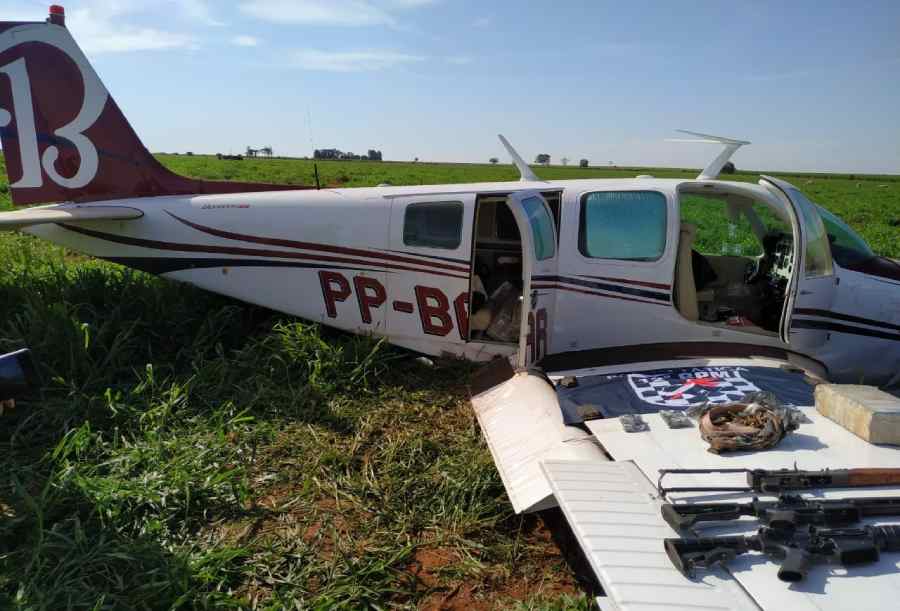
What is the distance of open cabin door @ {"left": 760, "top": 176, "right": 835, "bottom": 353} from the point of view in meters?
5.27

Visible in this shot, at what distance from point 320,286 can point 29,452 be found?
9.05 ft

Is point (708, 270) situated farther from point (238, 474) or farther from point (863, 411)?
point (238, 474)

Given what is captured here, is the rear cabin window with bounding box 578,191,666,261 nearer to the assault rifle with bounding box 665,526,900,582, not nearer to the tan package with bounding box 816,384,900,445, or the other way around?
the tan package with bounding box 816,384,900,445

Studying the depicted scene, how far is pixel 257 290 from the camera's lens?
6.49m

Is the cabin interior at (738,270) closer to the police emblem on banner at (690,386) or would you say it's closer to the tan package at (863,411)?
the police emblem on banner at (690,386)

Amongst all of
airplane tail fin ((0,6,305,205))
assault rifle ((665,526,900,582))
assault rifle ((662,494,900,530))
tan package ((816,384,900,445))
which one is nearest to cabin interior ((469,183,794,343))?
tan package ((816,384,900,445))

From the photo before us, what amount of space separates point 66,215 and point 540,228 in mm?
4659

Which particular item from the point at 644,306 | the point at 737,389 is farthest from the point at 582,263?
the point at 737,389

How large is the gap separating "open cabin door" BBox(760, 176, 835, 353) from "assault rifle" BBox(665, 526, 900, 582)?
2829mm

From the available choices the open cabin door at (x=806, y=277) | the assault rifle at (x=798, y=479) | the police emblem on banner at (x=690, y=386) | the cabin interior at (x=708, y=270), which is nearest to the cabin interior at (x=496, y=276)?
the cabin interior at (x=708, y=270)

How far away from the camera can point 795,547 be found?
107 inches

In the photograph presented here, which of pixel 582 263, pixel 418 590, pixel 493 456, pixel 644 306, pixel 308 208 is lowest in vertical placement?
pixel 418 590

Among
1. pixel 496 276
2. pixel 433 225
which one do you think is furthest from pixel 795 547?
pixel 496 276

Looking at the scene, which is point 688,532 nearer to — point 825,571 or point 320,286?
point 825,571
